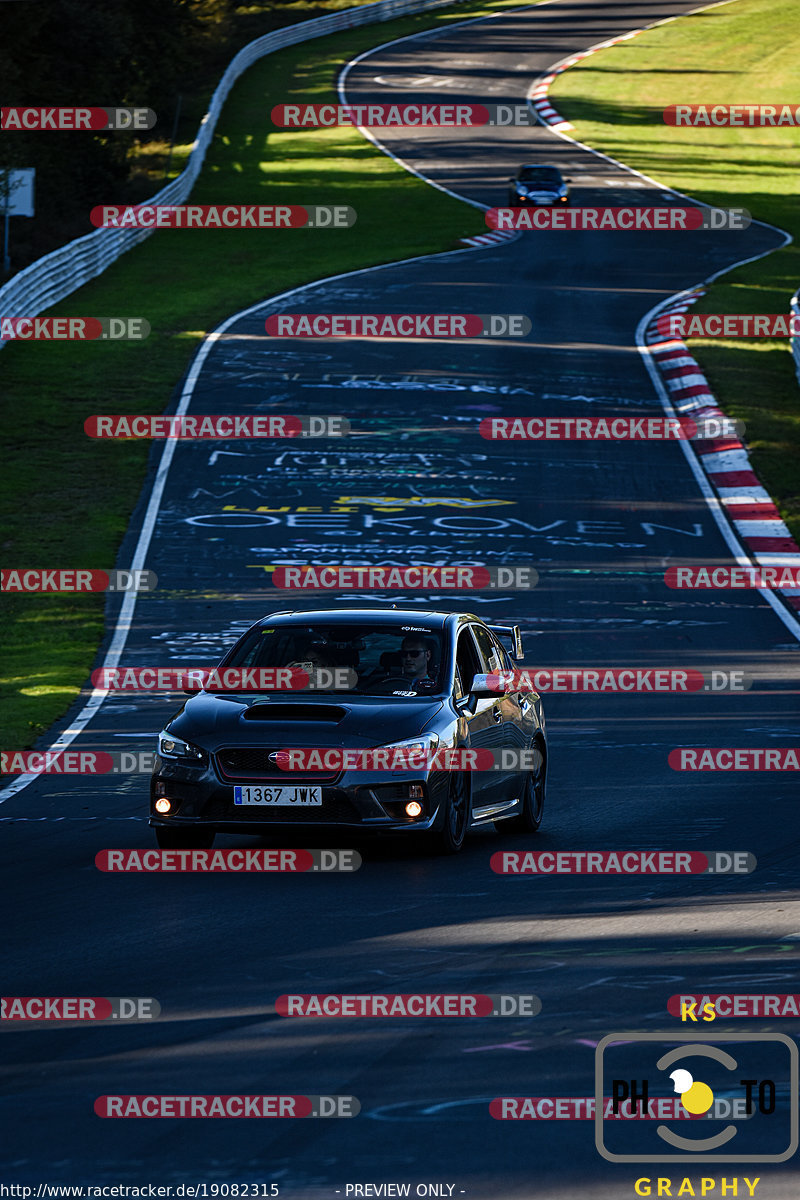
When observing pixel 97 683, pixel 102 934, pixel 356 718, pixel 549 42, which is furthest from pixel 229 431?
pixel 549 42

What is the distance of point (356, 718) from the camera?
1093cm

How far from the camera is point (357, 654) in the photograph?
1180 centimetres

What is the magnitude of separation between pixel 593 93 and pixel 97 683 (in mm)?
63197
